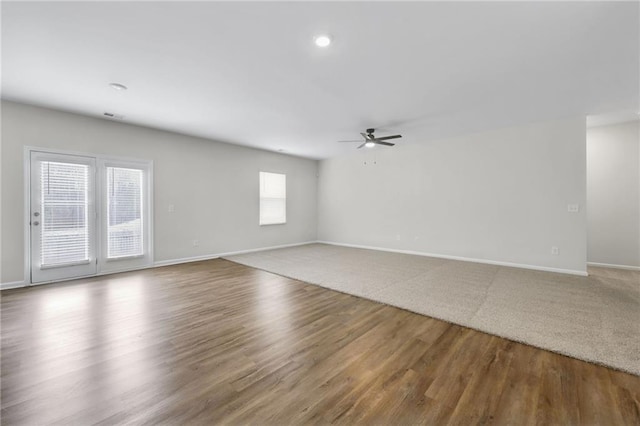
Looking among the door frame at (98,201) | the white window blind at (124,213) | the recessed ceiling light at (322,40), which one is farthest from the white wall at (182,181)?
the recessed ceiling light at (322,40)

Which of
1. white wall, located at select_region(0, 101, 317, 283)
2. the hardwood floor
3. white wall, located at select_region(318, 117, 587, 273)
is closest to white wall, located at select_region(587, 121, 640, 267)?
white wall, located at select_region(318, 117, 587, 273)

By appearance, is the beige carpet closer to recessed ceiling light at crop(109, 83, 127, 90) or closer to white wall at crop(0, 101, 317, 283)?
white wall at crop(0, 101, 317, 283)

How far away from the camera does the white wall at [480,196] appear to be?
4.67 meters

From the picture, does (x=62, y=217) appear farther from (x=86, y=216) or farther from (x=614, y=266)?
(x=614, y=266)

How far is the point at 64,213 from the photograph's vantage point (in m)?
4.20

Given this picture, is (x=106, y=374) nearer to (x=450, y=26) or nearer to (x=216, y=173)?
(x=450, y=26)

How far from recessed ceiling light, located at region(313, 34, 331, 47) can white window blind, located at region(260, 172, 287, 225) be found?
5063mm

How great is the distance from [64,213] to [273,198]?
444cm

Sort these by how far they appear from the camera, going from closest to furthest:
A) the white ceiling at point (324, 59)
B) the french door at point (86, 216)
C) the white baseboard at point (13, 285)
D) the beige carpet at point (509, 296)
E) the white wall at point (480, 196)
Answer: the white ceiling at point (324, 59)
the beige carpet at point (509, 296)
the white baseboard at point (13, 285)
the french door at point (86, 216)
the white wall at point (480, 196)

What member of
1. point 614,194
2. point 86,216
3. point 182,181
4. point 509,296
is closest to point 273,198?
point 182,181

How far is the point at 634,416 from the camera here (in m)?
1.50

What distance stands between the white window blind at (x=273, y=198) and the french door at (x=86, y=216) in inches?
113

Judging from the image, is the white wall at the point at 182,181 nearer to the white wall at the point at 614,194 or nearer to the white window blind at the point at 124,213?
the white window blind at the point at 124,213

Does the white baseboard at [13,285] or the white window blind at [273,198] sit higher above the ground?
the white window blind at [273,198]
